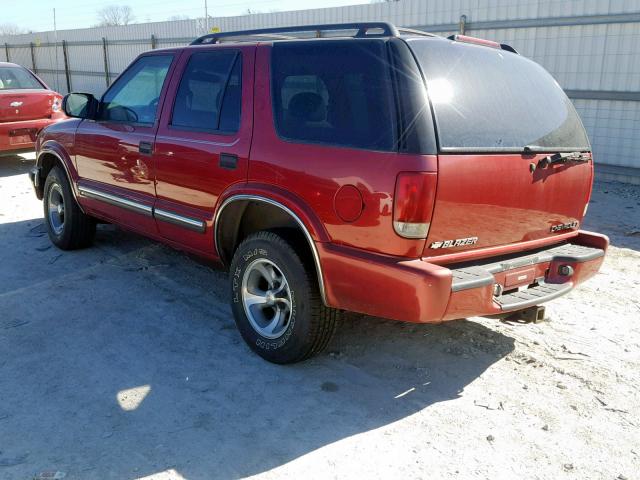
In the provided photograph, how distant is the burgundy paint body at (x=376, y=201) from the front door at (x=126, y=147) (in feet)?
1.34

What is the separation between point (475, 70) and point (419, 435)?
197 centimetres

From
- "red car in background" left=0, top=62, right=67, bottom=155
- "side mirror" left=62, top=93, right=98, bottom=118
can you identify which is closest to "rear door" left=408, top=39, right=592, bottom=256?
"side mirror" left=62, top=93, right=98, bottom=118

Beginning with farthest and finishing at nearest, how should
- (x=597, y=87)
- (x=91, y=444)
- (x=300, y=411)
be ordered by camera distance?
(x=597, y=87) < (x=300, y=411) < (x=91, y=444)

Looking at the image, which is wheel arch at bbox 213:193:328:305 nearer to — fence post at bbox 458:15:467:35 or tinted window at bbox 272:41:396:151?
tinted window at bbox 272:41:396:151

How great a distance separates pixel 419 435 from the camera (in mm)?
3025

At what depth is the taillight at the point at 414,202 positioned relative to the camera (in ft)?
9.62

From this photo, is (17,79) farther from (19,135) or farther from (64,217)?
(64,217)

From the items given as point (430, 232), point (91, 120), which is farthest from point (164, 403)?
point (91, 120)

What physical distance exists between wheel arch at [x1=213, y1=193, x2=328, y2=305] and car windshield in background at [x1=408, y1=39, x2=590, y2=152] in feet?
3.06

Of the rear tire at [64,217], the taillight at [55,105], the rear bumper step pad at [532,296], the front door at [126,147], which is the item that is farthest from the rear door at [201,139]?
the taillight at [55,105]

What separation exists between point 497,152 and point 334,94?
92 cm

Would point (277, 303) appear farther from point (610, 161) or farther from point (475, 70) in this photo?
point (610, 161)

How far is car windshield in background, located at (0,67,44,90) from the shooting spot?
10.5 m

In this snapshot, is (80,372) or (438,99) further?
(80,372)
